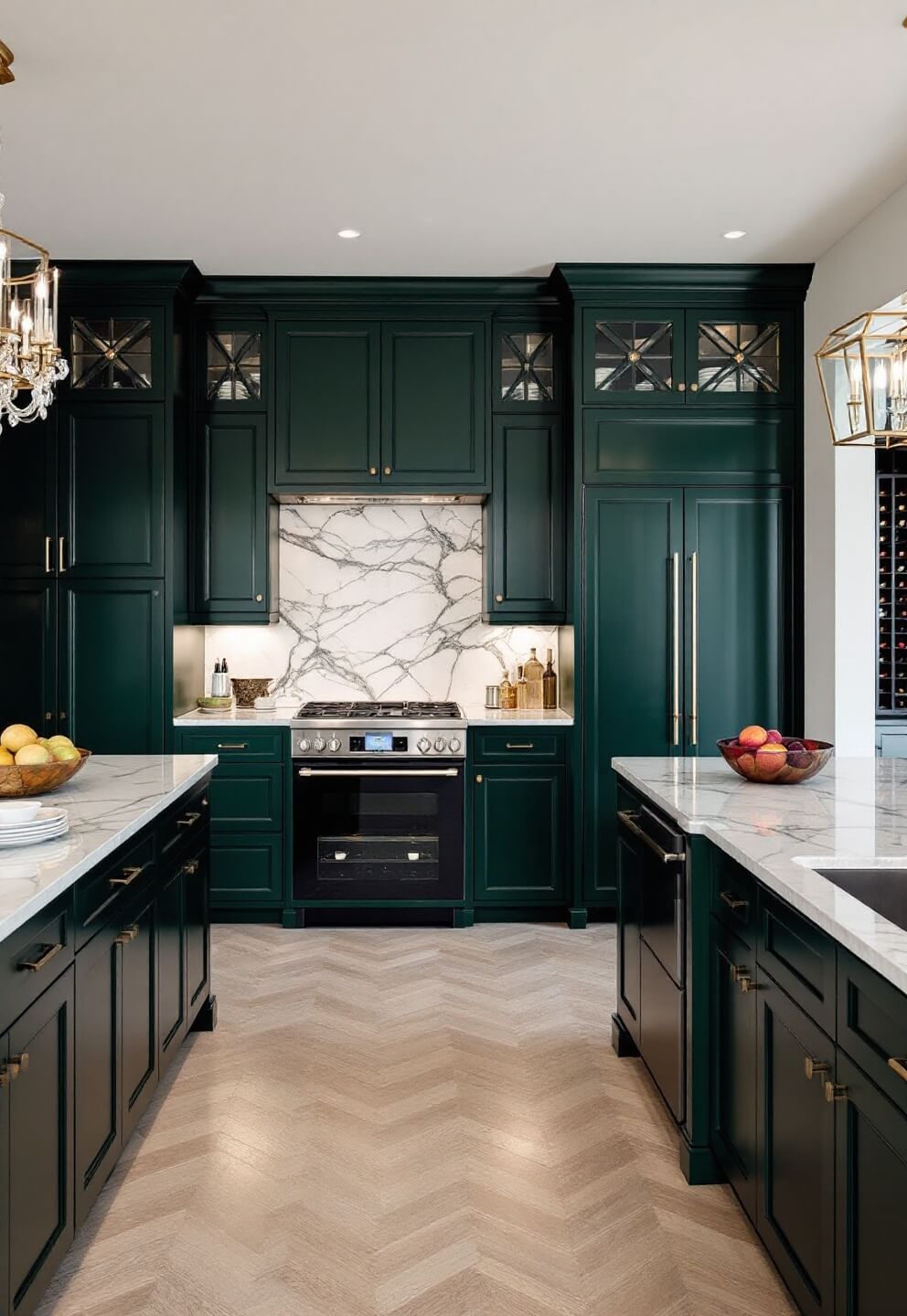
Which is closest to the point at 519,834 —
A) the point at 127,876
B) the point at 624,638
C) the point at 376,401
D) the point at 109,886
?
the point at 624,638

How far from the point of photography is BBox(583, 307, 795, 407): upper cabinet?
185 inches

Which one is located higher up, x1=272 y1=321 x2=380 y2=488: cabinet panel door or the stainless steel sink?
x1=272 y1=321 x2=380 y2=488: cabinet panel door

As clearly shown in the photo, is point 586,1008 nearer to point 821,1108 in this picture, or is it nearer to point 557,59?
point 821,1108

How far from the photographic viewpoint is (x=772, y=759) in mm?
2777

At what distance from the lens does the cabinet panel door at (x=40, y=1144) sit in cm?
171

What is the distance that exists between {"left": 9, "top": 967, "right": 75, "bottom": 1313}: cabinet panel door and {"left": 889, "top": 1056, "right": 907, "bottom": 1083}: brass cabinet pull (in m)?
1.38

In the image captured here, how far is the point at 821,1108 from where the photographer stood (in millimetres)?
1716

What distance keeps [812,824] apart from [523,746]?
2.41 meters

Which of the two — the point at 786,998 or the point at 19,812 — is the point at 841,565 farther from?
the point at 19,812

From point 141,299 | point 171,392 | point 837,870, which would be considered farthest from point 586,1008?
point 141,299

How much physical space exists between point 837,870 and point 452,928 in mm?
2896

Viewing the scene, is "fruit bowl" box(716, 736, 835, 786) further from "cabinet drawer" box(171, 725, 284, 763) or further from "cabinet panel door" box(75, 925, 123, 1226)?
"cabinet drawer" box(171, 725, 284, 763)

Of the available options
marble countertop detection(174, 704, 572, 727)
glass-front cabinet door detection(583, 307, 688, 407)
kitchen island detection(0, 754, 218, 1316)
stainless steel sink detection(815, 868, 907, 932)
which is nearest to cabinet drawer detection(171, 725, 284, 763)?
marble countertop detection(174, 704, 572, 727)

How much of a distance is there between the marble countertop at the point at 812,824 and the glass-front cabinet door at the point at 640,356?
211cm
